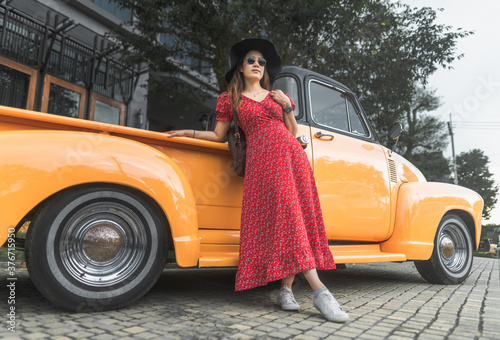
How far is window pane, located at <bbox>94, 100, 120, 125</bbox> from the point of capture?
1081 centimetres

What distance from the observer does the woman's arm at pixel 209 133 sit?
2832 mm

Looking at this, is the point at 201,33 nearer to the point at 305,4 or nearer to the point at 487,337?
the point at 305,4

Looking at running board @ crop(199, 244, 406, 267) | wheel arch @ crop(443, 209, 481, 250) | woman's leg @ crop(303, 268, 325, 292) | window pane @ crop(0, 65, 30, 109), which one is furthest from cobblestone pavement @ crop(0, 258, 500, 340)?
window pane @ crop(0, 65, 30, 109)

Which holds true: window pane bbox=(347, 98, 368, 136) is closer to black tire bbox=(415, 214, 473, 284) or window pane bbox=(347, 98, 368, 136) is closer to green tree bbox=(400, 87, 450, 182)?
black tire bbox=(415, 214, 473, 284)

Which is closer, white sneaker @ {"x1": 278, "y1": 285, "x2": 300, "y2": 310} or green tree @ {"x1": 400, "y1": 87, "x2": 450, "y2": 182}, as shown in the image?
white sneaker @ {"x1": 278, "y1": 285, "x2": 300, "y2": 310}

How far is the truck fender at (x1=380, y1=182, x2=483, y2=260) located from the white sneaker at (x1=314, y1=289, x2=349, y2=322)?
168 centimetres

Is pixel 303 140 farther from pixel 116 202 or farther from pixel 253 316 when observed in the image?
pixel 116 202

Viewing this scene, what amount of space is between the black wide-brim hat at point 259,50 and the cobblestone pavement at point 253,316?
75.9 inches

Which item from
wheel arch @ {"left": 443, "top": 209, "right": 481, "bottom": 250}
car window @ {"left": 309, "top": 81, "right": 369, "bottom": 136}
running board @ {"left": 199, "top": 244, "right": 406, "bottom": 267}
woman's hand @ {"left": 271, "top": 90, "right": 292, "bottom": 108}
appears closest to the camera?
running board @ {"left": 199, "top": 244, "right": 406, "bottom": 267}

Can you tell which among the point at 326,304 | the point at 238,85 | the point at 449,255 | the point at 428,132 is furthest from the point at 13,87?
the point at 428,132

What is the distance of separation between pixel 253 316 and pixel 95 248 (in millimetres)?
1098

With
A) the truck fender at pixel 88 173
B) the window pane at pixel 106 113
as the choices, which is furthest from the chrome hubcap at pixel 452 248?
the window pane at pixel 106 113

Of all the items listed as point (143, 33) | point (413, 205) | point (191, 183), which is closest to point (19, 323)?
point (191, 183)

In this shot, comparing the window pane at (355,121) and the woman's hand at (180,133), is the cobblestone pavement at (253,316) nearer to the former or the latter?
the woman's hand at (180,133)
